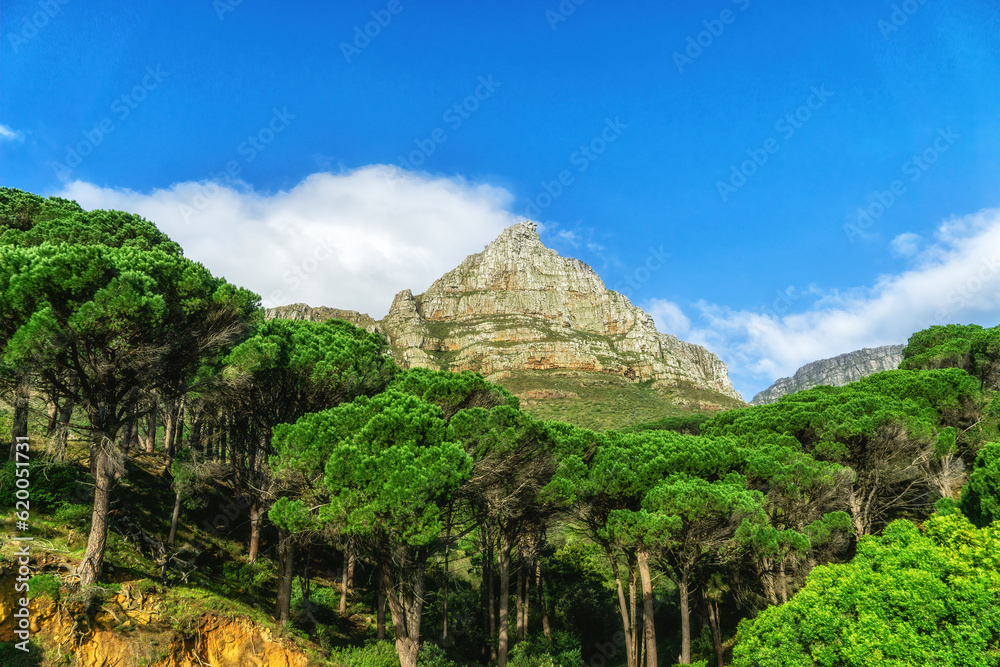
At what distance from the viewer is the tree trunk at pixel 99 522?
10.5 meters

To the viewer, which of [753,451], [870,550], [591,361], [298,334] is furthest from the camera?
[591,361]

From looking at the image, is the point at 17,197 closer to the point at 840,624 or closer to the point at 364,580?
the point at 364,580

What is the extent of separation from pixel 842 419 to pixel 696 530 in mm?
12324

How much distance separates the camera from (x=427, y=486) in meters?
12.0

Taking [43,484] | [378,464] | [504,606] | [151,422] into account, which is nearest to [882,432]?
[504,606]

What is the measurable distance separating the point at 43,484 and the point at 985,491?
1027 inches

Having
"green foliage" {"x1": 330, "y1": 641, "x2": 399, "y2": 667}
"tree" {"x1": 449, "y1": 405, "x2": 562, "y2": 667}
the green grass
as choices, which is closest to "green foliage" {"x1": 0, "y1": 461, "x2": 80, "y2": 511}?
"green foliage" {"x1": 330, "y1": 641, "x2": 399, "y2": 667}

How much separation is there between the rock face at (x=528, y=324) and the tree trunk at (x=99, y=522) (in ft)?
306

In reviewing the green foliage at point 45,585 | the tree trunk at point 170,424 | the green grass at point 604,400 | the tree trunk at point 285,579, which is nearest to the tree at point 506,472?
the tree trunk at point 285,579

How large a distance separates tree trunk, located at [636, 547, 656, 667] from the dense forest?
112 millimetres

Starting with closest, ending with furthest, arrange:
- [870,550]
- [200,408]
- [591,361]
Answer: [870,550]
[200,408]
[591,361]

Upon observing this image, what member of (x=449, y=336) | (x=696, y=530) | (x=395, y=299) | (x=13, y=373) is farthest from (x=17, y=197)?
(x=395, y=299)

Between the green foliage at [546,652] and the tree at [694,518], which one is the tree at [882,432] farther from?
the green foliage at [546,652]

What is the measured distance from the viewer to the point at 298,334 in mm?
15695
